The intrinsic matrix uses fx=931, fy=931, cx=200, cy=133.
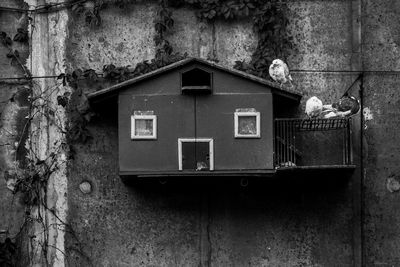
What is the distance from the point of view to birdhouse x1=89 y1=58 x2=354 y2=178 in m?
7.17

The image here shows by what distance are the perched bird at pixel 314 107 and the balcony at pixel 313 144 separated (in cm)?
5

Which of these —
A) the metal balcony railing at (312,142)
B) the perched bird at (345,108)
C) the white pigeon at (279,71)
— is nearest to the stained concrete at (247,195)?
the metal balcony railing at (312,142)

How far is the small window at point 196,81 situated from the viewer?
715 centimetres

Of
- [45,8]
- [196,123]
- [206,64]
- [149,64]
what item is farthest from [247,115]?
[45,8]

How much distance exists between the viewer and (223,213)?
7871 millimetres

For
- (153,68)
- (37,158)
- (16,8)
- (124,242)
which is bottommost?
(124,242)

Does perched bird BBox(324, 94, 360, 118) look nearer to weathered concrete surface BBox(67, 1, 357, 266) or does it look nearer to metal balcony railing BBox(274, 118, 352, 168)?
metal balcony railing BBox(274, 118, 352, 168)

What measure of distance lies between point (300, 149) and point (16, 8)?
9.15ft

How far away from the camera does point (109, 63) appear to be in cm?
809

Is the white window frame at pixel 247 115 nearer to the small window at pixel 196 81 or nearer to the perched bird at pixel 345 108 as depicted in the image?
the small window at pixel 196 81

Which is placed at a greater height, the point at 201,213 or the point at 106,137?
the point at 106,137

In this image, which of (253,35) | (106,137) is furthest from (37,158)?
(253,35)

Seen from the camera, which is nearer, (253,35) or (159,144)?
(159,144)

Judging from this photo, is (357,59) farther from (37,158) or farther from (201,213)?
(37,158)
